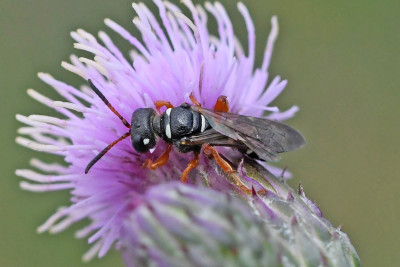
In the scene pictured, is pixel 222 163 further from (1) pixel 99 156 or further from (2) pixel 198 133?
(1) pixel 99 156

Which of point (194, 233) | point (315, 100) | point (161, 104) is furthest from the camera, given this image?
point (315, 100)

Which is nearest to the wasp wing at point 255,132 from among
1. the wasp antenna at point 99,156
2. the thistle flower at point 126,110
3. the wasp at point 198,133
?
the wasp at point 198,133

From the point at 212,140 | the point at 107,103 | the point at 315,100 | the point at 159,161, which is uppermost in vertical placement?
the point at 107,103

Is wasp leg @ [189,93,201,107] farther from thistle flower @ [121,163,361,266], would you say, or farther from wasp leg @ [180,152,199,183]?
thistle flower @ [121,163,361,266]

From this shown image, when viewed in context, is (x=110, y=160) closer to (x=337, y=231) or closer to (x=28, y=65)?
(x=337, y=231)

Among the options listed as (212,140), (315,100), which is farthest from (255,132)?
(315,100)

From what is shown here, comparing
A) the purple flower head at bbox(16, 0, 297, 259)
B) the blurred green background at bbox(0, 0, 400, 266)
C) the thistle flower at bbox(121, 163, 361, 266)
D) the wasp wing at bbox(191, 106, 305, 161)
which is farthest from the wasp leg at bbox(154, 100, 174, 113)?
the blurred green background at bbox(0, 0, 400, 266)

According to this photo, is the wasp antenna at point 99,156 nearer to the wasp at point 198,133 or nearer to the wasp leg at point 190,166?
the wasp at point 198,133

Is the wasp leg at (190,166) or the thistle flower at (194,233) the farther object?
the wasp leg at (190,166)
